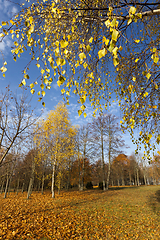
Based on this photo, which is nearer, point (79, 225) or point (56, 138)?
point (79, 225)

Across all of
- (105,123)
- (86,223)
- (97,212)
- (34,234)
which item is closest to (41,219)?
(34,234)

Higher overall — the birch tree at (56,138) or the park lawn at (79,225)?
the birch tree at (56,138)

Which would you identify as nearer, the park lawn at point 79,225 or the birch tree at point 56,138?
the park lawn at point 79,225

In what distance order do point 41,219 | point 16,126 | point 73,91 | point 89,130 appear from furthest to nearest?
point 89,130 < point 16,126 < point 41,219 < point 73,91

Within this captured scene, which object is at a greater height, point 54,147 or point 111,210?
point 54,147

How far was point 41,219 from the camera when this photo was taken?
18.0 ft

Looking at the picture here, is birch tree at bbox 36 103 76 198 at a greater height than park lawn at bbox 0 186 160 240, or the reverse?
birch tree at bbox 36 103 76 198

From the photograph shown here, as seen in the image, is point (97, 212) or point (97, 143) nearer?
point (97, 212)

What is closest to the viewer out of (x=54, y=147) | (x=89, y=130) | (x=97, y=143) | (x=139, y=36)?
(x=139, y=36)

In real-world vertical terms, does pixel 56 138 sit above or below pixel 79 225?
above

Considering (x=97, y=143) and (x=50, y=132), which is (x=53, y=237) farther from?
(x=97, y=143)

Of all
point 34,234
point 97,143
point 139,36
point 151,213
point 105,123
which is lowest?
point 151,213

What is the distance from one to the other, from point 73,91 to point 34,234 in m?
5.01

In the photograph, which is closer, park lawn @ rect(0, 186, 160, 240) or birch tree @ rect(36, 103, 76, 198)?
park lawn @ rect(0, 186, 160, 240)
